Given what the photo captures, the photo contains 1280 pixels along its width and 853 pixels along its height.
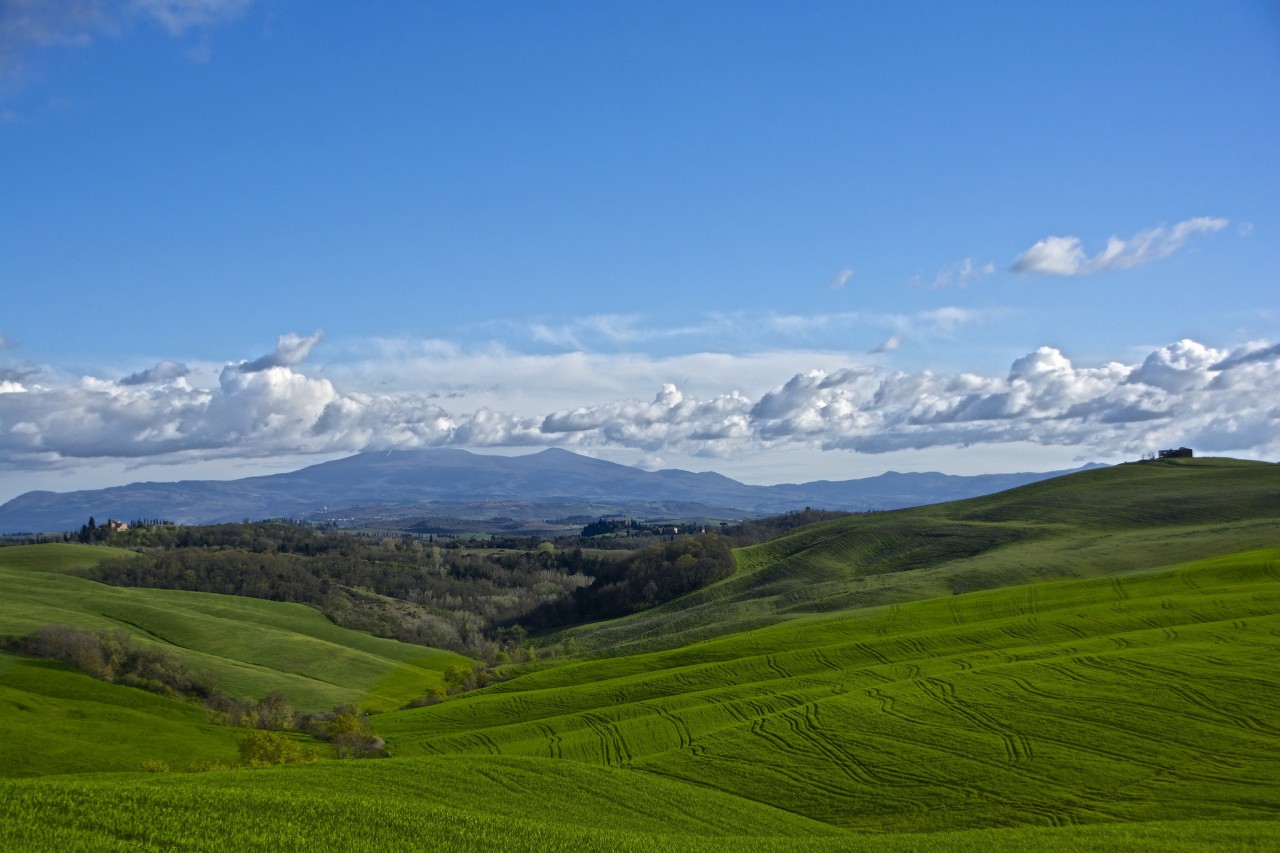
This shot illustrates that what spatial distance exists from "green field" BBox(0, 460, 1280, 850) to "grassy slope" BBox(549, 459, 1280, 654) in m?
6.81

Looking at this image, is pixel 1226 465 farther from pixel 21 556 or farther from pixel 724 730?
pixel 21 556

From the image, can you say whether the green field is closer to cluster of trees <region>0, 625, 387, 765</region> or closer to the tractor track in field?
the tractor track in field

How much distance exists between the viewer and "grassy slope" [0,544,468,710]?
359ft

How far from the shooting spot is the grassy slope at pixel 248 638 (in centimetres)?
10950

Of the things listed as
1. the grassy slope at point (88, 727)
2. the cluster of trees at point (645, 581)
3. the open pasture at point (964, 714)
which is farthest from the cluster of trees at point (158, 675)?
the cluster of trees at point (645, 581)

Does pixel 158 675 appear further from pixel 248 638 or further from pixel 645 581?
pixel 645 581

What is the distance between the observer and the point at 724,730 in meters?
52.5

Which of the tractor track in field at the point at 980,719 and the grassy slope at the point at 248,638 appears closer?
the tractor track in field at the point at 980,719

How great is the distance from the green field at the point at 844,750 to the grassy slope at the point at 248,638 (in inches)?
954

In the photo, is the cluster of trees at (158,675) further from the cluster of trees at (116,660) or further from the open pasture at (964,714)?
the open pasture at (964,714)

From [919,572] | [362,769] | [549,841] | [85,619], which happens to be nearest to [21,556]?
[85,619]

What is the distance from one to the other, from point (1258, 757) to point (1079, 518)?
11288 centimetres

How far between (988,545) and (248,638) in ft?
339

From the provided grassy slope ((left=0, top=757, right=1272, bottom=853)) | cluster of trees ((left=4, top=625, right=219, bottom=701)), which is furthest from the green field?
cluster of trees ((left=4, top=625, right=219, bottom=701))
